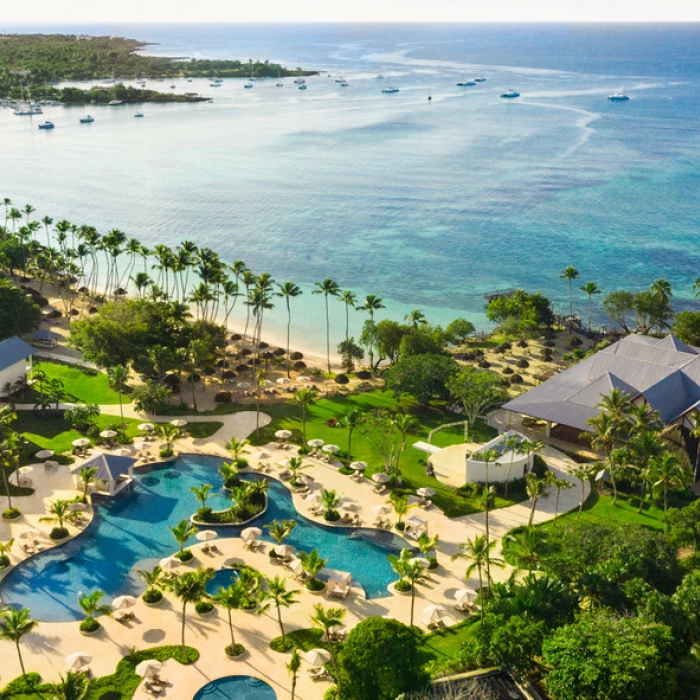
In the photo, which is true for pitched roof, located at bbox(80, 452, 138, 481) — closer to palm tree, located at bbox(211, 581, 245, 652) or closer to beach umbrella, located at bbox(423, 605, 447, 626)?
palm tree, located at bbox(211, 581, 245, 652)

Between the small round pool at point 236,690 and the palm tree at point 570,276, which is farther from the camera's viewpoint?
the palm tree at point 570,276

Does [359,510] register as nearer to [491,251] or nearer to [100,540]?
[100,540]

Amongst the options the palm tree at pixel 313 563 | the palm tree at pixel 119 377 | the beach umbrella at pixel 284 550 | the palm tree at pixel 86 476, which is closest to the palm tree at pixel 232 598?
the palm tree at pixel 313 563

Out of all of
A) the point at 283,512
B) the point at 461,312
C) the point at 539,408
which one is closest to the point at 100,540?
the point at 283,512

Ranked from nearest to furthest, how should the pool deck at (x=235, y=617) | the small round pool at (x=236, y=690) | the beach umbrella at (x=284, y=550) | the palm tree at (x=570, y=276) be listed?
the small round pool at (x=236, y=690), the pool deck at (x=235, y=617), the beach umbrella at (x=284, y=550), the palm tree at (x=570, y=276)

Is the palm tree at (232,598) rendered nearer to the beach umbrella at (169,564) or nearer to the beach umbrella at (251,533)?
the beach umbrella at (169,564)

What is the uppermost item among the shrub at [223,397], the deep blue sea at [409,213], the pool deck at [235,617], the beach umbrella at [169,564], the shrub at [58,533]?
the deep blue sea at [409,213]

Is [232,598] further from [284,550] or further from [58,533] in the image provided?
[58,533]
